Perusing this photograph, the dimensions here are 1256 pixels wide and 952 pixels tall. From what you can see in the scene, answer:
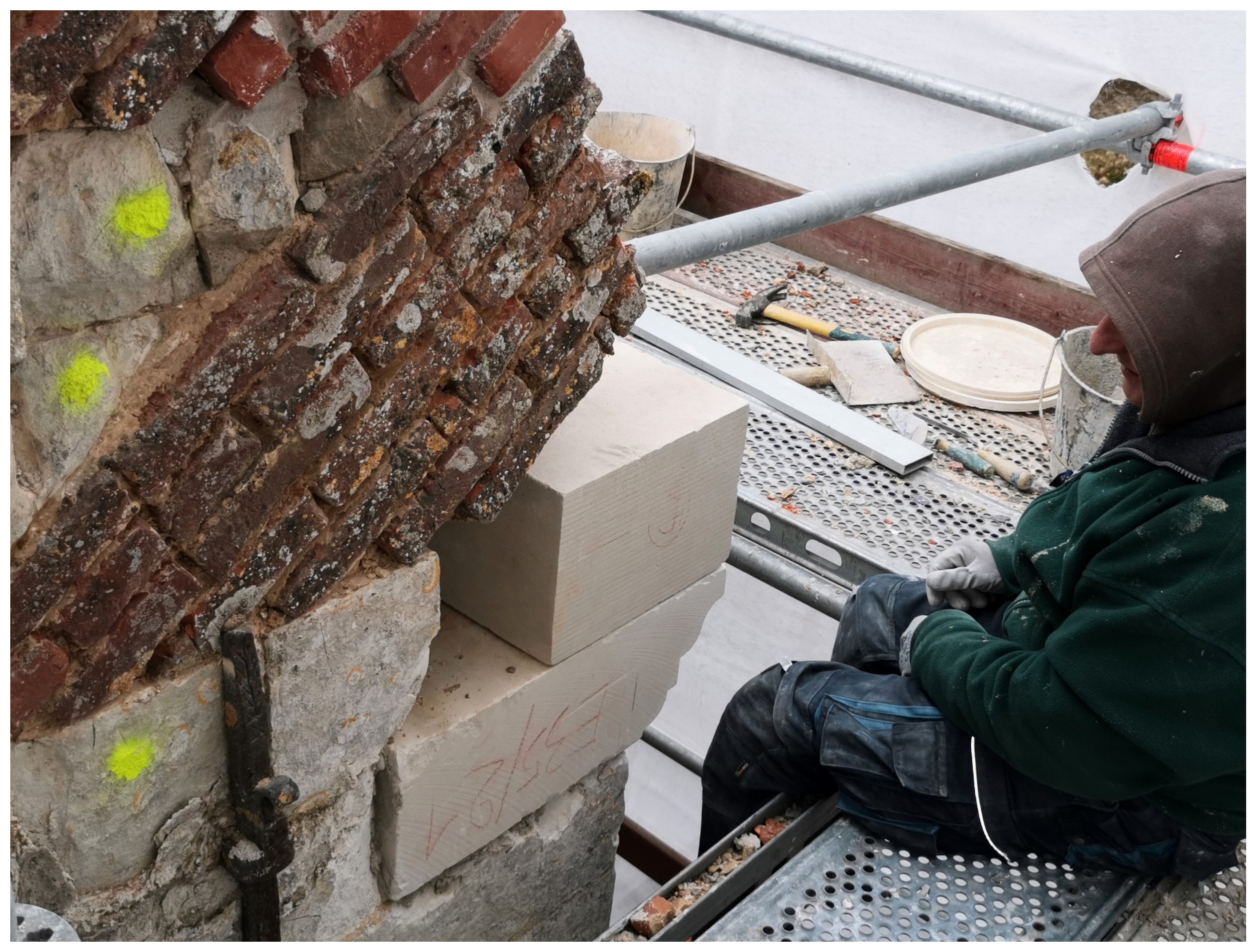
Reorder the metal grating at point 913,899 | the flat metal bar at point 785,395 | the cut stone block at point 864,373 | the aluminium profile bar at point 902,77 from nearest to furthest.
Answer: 1. the metal grating at point 913,899
2. the flat metal bar at point 785,395
3. the cut stone block at point 864,373
4. the aluminium profile bar at point 902,77

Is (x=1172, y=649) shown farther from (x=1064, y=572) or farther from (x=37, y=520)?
(x=37, y=520)

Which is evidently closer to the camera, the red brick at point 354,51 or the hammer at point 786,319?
the red brick at point 354,51

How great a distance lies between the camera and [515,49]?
60.6 inches

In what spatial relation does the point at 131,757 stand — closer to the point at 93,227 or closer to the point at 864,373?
the point at 93,227

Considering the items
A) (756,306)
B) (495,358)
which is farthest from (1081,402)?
A: (495,358)

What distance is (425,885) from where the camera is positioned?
2.51 metres

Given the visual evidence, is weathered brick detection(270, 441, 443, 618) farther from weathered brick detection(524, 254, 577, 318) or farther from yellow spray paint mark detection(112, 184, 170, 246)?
yellow spray paint mark detection(112, 184, 170, 246)

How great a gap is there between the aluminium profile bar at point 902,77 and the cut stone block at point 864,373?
99 cm

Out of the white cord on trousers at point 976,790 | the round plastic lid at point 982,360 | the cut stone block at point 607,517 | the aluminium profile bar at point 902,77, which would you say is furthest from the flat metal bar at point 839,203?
the white cord on trousers at point 976,790

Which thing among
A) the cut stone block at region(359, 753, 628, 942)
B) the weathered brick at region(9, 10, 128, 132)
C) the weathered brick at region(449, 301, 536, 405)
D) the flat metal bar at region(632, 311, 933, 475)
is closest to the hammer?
the flat metal bar at region(632, 311, 933, 475)

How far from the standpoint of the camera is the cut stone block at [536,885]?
2506 millimetres

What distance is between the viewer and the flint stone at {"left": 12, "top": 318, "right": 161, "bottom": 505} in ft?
4.27

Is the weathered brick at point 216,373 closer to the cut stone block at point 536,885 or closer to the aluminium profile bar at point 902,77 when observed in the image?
the cut stone block at point 536,885

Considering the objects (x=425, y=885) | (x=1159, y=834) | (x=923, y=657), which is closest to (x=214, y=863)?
(x=425, y=885)
